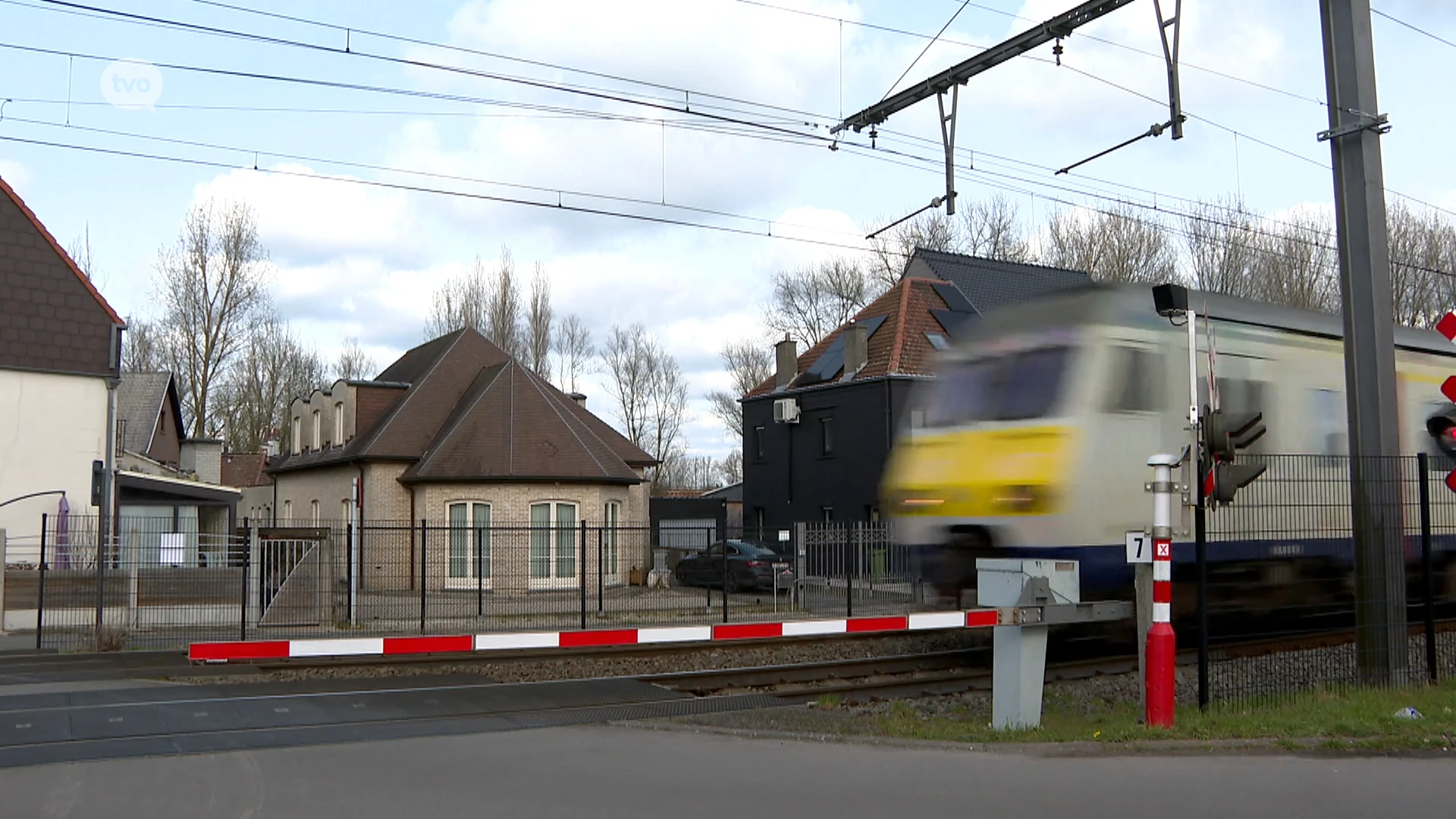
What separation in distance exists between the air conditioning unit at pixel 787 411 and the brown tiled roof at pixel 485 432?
204 inches

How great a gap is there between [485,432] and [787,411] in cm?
1148

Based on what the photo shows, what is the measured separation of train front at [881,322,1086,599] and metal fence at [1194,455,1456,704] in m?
1.88

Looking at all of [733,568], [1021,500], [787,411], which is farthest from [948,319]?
[1021,500]

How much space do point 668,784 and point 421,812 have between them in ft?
5.35

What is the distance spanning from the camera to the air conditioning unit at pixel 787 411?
39.0 m

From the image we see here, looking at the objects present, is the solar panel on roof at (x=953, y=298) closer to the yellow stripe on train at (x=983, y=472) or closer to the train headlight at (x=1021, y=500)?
the yellow stripe on train at (x=983, y=472)

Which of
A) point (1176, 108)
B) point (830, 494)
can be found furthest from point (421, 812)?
point (830, 494)

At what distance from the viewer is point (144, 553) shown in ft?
60.0

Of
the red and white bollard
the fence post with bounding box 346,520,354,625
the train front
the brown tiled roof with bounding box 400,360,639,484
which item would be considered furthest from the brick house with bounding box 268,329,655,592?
the red and white bollard

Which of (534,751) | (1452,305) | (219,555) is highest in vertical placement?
(1452,305)

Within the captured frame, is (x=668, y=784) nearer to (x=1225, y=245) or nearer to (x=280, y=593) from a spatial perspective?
(x=280, y=593)

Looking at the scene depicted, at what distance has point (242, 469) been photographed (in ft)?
195

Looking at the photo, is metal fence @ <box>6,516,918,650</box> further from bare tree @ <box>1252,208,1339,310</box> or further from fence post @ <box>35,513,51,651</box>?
bare tree @ <box>1252,208,1339,310</box>

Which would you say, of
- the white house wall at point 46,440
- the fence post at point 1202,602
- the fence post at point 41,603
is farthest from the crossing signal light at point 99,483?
the fence post at point 1202,602
